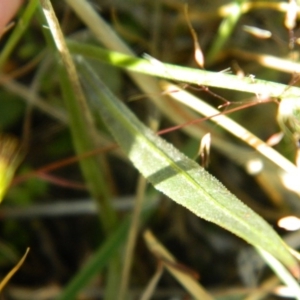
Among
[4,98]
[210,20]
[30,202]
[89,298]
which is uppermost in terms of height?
[210,20]

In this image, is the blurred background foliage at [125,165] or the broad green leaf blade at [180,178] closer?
the broad green leaf blade at [180,178]

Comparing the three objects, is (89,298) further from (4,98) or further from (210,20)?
(210,20)

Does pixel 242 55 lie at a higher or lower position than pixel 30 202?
higher

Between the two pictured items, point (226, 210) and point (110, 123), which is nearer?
point (226, 210)

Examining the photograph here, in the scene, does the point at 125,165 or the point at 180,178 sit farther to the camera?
the point at 125,165

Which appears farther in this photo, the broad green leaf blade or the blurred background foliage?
the blurred background foliage

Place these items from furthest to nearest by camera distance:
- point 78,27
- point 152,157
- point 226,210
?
1. point 78,27
2. point 152,157
3. point 226,210

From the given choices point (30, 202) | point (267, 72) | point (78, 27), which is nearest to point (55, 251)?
point (30, 202)

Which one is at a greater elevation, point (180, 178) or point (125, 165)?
point (180, 178)
